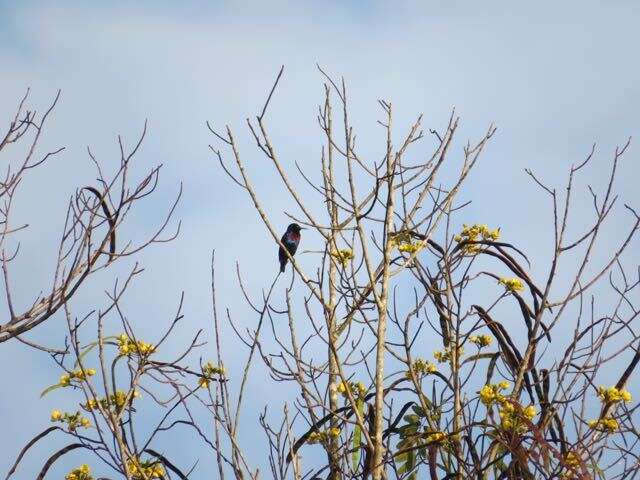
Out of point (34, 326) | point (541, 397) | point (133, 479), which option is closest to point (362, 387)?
point (541, 397)

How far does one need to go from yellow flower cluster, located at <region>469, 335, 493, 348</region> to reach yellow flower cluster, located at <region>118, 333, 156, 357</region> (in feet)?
5.32

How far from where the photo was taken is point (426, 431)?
4680 millimetres

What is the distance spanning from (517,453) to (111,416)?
1.77 m

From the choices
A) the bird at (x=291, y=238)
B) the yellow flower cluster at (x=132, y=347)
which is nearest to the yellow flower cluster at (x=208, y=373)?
the yellow flower cluster at (x=132, y=347)

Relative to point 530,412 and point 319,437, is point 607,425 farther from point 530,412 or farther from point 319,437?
point 319,437

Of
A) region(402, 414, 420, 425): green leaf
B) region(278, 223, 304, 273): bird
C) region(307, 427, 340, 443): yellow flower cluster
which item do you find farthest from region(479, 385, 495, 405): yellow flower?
region(278, 223, 304, 273): bird

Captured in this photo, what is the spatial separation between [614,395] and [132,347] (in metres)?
2.34

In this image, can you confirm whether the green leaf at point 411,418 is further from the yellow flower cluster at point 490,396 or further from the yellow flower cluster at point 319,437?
the yellow flower cluster at point 490,396

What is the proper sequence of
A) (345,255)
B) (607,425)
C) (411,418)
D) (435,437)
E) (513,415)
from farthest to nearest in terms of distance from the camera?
(345,255) < (411,418) < (435,437) < (607,425) < (513,415)

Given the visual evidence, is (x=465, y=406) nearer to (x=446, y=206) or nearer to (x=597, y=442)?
(x=597, y=442)

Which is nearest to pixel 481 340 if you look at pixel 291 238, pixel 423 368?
pixel 423 368

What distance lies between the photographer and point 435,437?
4555mm

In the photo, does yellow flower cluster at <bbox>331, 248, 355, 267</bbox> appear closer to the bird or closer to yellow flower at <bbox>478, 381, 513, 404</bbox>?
yellow flower at <bbox>478, 381, 513, 404</bbox>

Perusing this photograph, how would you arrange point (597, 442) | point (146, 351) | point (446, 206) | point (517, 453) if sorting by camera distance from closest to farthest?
point (517, 453) → point (597, 442) → point (146, 351) → point (446, 206)
